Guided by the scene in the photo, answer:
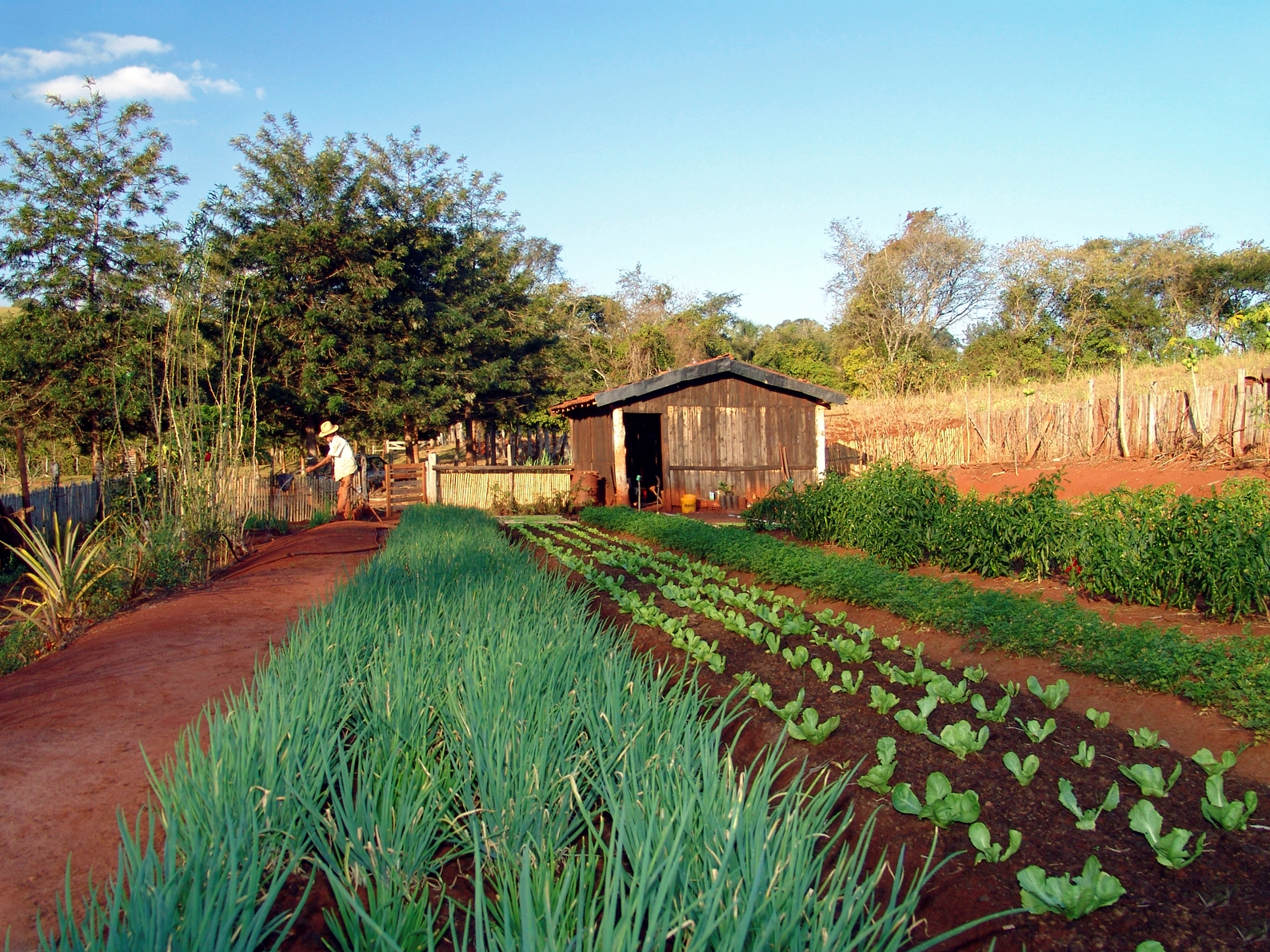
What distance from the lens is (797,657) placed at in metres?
4.43

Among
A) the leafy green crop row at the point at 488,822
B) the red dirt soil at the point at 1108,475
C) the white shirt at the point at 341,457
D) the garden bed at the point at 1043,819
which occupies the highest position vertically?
the white shirt at the point at 341,457

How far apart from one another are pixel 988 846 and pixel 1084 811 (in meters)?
0.53

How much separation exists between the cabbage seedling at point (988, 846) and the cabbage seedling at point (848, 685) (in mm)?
1389

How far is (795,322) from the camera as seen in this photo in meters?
58.4

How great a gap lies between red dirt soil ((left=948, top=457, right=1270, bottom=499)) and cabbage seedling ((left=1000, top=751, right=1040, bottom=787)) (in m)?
6.55

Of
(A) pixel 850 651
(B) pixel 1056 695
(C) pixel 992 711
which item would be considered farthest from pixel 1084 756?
(A) pixel 850 651

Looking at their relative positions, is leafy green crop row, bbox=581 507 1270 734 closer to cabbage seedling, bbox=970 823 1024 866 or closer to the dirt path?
cabbage seedling, bbox=970 823 1024 866

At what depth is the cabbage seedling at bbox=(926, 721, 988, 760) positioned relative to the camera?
320 cm

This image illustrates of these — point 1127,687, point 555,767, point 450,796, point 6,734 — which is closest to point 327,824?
point 450,796

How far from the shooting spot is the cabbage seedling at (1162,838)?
240cm

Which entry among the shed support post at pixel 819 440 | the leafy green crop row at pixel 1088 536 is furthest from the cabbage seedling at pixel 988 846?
the shed support post at pixel 819 440

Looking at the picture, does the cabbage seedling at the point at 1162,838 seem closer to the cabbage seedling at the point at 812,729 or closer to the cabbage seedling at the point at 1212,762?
the cabbage seedling at the point at 1212,762

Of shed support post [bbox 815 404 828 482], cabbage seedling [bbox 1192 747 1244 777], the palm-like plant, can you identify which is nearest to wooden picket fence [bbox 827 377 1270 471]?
shed support post [bbox 815 404 828 482]

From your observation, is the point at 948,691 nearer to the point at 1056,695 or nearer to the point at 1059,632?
the point at 1056,695
